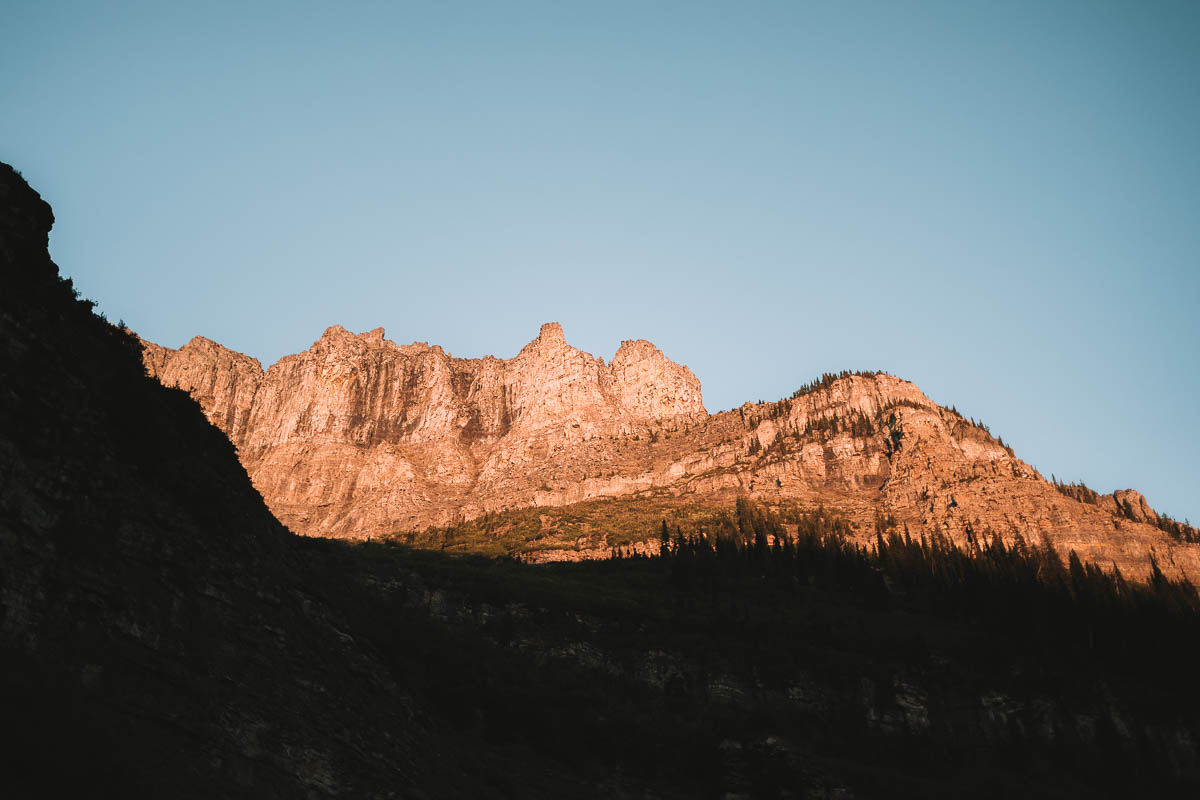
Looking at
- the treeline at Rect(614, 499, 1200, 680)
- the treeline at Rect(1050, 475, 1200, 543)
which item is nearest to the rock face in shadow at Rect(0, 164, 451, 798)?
A: the treeline at Rect(614, 499, 1200, 680)

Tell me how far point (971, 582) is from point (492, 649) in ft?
248

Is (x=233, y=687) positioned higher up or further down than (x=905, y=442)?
further down

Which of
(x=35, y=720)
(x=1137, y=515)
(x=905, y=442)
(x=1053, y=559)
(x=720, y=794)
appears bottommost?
(x=720, y=794)

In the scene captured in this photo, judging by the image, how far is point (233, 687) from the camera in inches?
1071

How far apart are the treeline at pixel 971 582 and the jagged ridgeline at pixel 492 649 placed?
0.57 metres

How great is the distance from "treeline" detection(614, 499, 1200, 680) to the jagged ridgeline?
1.86 feet

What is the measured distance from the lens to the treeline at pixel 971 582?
97688mm

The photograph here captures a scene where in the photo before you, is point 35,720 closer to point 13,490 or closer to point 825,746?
point 13,490

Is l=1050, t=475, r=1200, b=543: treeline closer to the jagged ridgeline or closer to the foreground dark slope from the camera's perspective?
the jagged ridgeline

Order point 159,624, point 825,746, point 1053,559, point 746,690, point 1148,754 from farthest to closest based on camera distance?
point 1053,559 → point 746,690 → point 1148,754 → point 825,746 → point 159,624

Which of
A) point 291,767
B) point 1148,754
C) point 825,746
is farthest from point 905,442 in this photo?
point 291,767

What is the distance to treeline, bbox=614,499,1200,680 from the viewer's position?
97.7m

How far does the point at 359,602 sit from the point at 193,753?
959 inches

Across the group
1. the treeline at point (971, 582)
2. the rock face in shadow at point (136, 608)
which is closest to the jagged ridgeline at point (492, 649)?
the rock face in shadow at point (136, 608)
